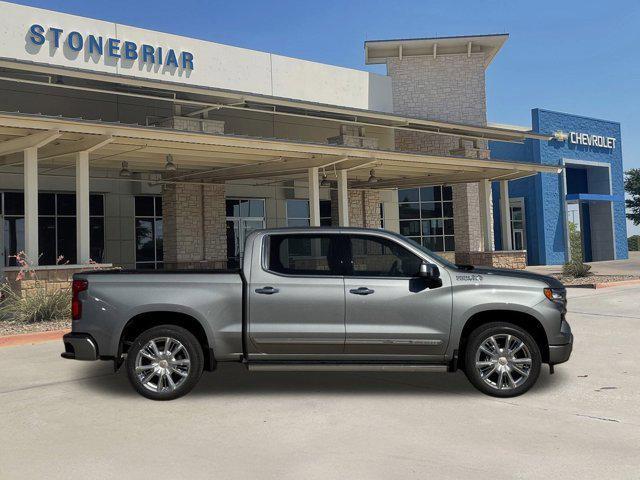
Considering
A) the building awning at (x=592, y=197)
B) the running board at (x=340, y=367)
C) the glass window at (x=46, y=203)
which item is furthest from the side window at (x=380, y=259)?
the building awning at (x=592, y=197)

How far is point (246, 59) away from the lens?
Result: 2288cm

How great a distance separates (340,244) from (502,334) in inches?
77.1

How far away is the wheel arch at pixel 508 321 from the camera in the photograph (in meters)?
6.67

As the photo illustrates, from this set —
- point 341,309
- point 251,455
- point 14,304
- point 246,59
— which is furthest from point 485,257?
point 251,455

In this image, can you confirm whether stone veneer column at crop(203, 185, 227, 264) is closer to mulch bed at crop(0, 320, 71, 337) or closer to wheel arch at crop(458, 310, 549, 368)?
mulch bed at crop(0, 320, 71, 337)

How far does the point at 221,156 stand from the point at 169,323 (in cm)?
1137

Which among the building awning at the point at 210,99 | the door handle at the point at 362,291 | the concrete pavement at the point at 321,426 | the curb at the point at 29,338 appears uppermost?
the building awning at the point at 210,99

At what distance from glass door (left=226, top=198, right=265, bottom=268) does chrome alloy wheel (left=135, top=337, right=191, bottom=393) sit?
17330 millimetres

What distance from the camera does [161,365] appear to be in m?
6.59

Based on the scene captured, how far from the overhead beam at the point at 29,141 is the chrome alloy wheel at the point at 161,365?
8041 millimetres

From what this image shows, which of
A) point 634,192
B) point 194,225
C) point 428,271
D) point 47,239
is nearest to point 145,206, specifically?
point 194,225

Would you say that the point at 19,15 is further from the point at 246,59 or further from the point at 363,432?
the point at 363,432

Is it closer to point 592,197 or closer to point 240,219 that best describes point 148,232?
point 240,219

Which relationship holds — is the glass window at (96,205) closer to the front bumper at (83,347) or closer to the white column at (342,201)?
the white column at (342,201)
